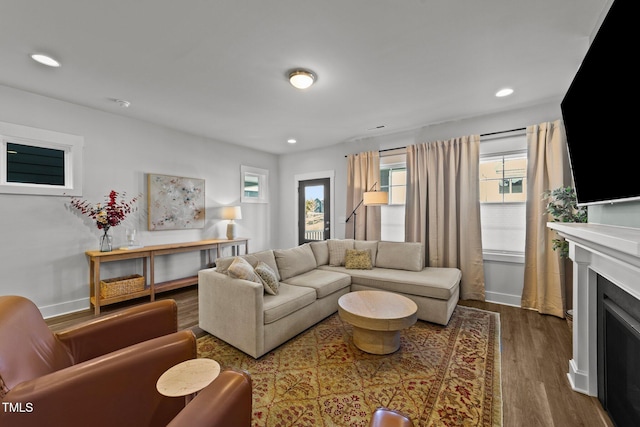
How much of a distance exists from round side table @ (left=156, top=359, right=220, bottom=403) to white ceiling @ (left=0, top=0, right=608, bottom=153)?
212 centimetres

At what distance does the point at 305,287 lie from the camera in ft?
9.63

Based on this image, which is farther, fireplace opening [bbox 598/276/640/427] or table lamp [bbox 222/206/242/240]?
table lamp [bbox 222/206/242/240]

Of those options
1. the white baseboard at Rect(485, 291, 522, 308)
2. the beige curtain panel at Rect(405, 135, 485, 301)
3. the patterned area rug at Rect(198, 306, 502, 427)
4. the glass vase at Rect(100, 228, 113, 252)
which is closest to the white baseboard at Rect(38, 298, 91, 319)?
the glass vase at Rect(100, 228, 113, 252)

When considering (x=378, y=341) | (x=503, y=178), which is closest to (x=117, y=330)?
(x=378, y=341)

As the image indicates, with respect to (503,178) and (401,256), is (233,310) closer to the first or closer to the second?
(401,256)

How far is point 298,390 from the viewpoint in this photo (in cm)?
185

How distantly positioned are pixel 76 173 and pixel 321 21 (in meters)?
3.49

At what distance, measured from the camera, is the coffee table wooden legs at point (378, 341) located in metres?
2.30

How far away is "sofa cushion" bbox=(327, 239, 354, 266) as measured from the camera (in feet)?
13.3

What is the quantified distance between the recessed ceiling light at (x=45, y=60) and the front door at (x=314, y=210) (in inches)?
156

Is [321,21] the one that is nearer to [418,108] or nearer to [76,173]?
[418,108]

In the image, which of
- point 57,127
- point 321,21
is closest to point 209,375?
point 321,21

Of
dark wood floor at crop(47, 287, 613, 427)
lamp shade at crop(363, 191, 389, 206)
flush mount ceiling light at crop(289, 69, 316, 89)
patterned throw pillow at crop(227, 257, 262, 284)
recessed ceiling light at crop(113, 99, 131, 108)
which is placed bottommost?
dark wood floor at crop(47, 287, 613, 427)

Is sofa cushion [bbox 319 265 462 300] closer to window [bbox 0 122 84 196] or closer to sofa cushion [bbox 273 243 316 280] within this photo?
sofa cushion [bbox 273 243 316 280]
